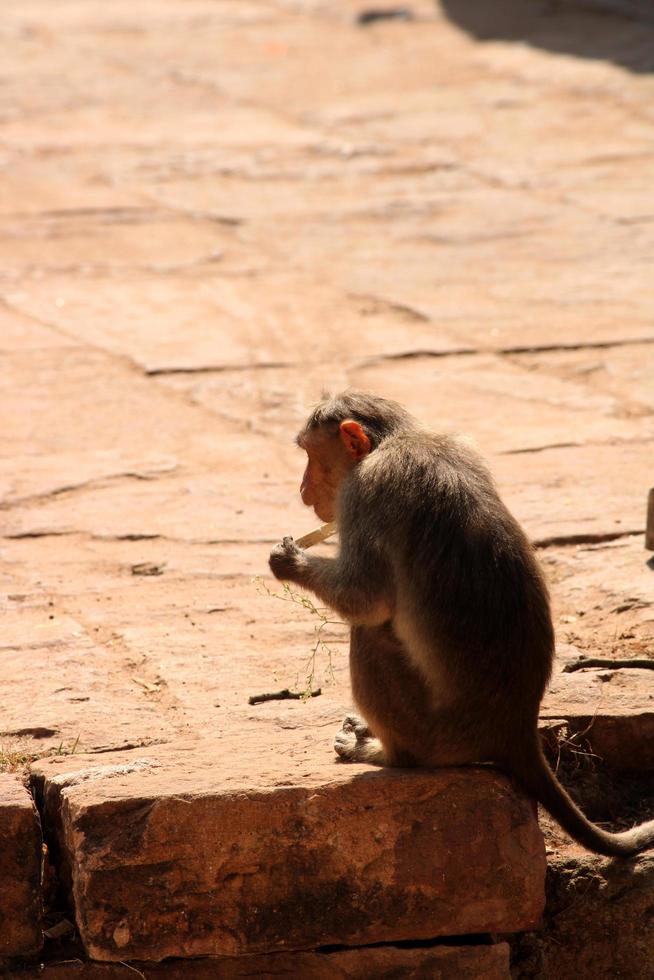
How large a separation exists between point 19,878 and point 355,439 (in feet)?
4.63

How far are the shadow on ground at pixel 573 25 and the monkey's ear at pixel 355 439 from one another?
9.99 m

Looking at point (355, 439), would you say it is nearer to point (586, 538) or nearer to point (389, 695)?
point (389, 695)

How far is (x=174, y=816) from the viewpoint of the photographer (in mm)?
3520

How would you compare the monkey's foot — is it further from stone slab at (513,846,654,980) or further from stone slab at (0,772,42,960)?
stone slab at (0,772,42,960)

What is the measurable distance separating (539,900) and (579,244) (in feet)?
20.0

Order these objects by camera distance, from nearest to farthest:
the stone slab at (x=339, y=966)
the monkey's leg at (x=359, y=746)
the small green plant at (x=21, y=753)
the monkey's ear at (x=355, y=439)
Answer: the stone slab at (x=339, y=966), the monkey's leg at (x=359, y=746), the small green plant at (x=21, y=753), the monkey's ear at (x=355, y=439)

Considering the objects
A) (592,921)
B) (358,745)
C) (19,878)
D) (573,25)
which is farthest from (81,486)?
(573,25)

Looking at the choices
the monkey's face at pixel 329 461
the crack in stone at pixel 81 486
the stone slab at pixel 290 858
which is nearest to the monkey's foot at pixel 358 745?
the stone slab at pixel 290 858

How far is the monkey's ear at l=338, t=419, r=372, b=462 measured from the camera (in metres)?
4.11

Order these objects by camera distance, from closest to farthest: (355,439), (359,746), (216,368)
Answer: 1. (359,746)
2. (355,439)
3. (216,368)

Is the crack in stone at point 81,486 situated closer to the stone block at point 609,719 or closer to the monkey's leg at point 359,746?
the monkey's leg at point 359,746

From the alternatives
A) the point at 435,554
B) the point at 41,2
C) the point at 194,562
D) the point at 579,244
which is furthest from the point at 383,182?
the point at 41,2

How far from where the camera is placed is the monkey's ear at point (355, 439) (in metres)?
4.11

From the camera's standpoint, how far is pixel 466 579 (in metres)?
3.58
